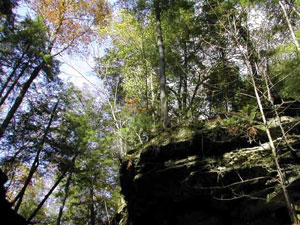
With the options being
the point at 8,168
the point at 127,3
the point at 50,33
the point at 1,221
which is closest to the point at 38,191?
the point at 8,168

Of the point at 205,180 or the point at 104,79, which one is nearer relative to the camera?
the point at 205,180

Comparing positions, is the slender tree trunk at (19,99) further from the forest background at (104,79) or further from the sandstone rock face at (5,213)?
the sandstone rock face at (5,213)

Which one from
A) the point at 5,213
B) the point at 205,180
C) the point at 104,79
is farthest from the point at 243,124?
the point at 5,213

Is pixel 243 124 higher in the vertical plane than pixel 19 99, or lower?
lower

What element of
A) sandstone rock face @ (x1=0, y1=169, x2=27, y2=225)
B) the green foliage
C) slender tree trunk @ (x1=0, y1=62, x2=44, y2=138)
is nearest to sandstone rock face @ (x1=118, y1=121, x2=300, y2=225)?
the green foliage

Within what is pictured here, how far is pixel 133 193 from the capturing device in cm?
728

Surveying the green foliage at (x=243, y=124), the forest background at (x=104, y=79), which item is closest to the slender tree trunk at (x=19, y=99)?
the forest background at (x=104, y=79)

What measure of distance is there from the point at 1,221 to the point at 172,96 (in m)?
10.4

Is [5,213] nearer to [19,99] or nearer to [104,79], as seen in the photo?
[19,99]

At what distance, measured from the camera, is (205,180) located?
575 cm

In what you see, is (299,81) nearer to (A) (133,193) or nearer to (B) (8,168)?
(A) (133,193)

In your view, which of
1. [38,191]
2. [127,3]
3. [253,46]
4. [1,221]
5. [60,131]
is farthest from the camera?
[38,191]

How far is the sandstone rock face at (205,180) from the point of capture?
17.4ft

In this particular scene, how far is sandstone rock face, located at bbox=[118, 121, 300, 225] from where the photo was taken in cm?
530
